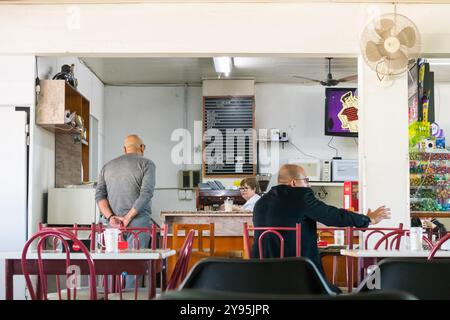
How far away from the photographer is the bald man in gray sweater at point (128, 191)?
6.51m

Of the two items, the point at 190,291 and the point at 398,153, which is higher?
the point at 398,153

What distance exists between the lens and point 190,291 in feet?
5.30

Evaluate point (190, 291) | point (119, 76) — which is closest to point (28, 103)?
point (119, 76)

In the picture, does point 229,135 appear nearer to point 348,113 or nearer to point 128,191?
point 348,113

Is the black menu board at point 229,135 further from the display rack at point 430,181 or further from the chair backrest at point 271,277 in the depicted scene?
the chair backrest at point 271,277

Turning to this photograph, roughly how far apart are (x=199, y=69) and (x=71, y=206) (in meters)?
4.56

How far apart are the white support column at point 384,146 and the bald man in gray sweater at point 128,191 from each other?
2086mm

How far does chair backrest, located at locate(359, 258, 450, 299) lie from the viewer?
252 centimetres

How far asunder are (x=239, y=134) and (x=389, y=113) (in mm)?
5549

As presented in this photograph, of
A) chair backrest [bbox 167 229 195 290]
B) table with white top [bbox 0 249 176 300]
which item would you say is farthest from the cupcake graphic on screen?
table with white top [bbox 0 249 176 300]

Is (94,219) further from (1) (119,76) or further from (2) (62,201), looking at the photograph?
(1) (119,76)

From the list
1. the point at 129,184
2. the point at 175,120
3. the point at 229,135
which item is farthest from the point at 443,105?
the point at 129,184

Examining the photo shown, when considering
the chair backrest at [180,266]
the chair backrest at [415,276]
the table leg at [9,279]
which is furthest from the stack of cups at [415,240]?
the table leg at [9,279]

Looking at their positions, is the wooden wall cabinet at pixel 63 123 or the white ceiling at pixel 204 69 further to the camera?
the white ceiling at pixel 204 69
